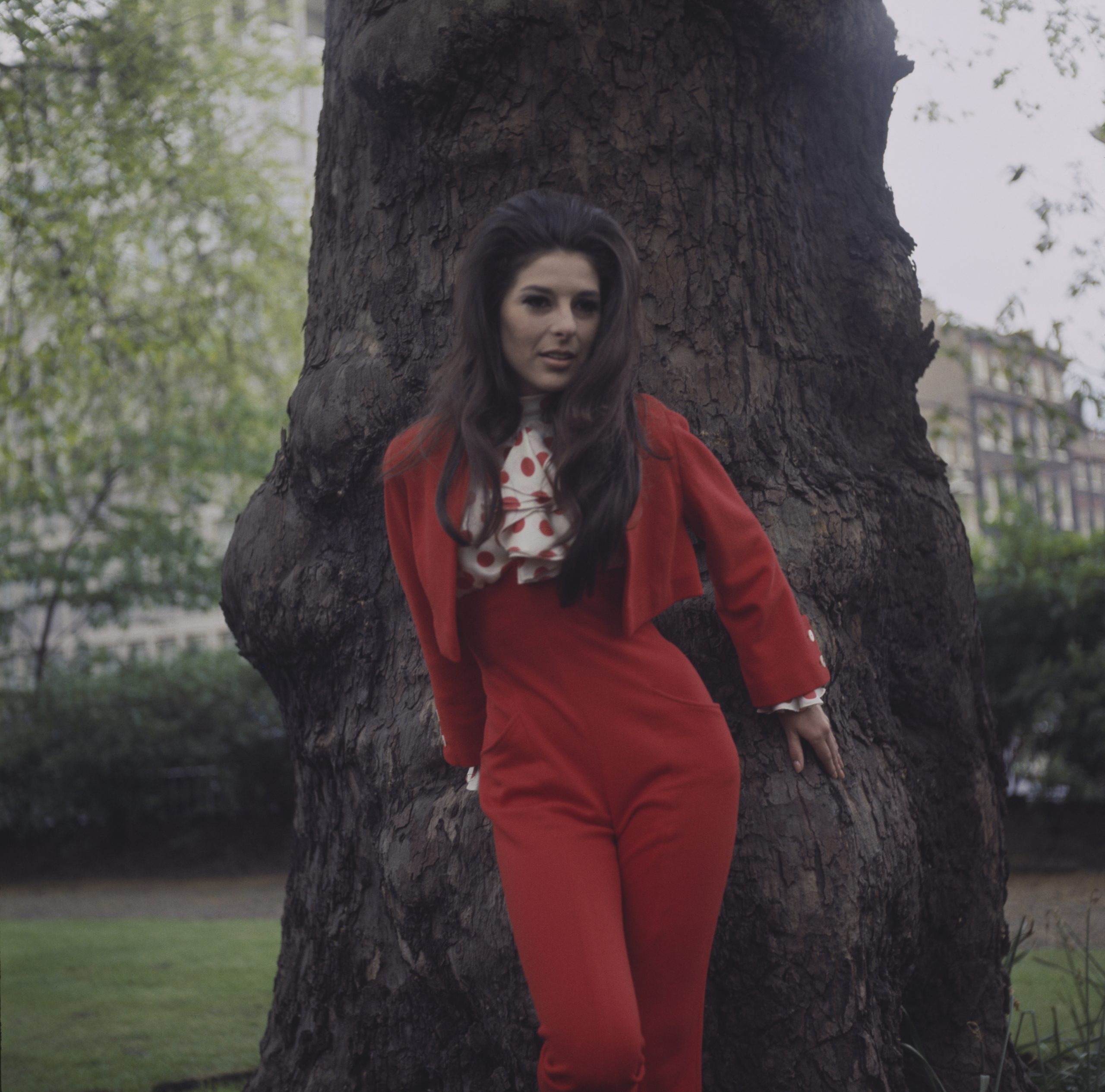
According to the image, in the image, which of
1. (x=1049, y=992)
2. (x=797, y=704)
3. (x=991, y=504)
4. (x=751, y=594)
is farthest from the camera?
(x=991, y=504)

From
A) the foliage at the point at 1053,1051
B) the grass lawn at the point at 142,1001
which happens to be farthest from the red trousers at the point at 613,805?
the grass lawn at the point at 142,1001

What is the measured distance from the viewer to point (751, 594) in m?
2.61

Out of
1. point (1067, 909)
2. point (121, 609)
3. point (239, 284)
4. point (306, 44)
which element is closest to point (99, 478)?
point (121, 609)

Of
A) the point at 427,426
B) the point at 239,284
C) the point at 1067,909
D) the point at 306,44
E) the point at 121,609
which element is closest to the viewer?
the point at 427,426

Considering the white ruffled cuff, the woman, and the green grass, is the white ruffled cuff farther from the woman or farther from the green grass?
the green grass

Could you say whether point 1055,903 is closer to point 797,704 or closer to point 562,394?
point 797,704

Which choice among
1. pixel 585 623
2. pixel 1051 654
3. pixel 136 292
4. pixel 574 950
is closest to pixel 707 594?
pixel 585 623

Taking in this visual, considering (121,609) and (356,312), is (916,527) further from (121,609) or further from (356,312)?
(121,609)

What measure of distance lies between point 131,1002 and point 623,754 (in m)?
4.87

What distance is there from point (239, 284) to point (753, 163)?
468 inches

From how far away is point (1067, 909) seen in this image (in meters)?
7.84

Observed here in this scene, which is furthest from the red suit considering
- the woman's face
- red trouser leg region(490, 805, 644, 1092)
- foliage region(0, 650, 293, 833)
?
foliage region(0, 650, 293, 833)

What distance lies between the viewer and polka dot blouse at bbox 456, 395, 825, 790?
96.7 inches

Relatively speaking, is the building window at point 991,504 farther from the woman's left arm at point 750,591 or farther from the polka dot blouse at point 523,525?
the polka dot blouse at point 523,525
